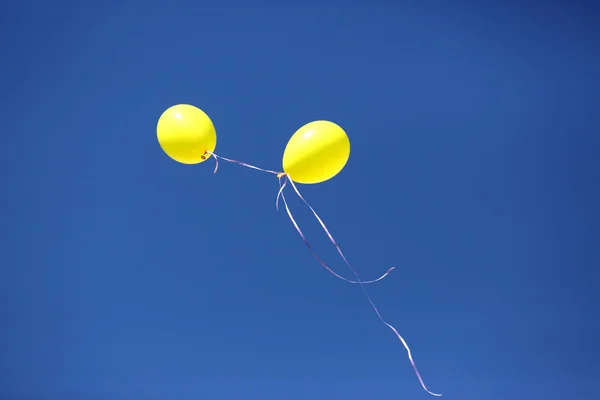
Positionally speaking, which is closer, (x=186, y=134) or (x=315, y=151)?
(x=315, y=151)

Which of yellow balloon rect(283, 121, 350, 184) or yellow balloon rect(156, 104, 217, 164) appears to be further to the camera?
yellow balloon rect(156, 104, 217, 164)

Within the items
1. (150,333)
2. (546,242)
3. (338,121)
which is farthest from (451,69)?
(150,333)

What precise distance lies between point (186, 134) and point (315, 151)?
1.58 ft

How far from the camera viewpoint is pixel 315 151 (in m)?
2.08

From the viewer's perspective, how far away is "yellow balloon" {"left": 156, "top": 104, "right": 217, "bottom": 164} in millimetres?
2217

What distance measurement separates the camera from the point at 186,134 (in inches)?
87.0

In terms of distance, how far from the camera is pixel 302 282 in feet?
11.4

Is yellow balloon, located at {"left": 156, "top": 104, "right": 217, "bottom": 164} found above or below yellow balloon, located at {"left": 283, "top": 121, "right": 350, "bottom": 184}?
above

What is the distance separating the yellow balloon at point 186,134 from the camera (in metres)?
2.22

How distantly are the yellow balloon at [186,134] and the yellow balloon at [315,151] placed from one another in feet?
1.06

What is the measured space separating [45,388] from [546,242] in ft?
9.72

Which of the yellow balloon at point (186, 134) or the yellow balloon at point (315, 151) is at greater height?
the yellow balloon at point (186, 134)

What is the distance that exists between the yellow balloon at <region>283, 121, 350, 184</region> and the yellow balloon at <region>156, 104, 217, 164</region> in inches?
12.7

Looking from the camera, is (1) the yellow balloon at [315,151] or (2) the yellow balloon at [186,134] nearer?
(1) the yellow balloon at [315,151]
